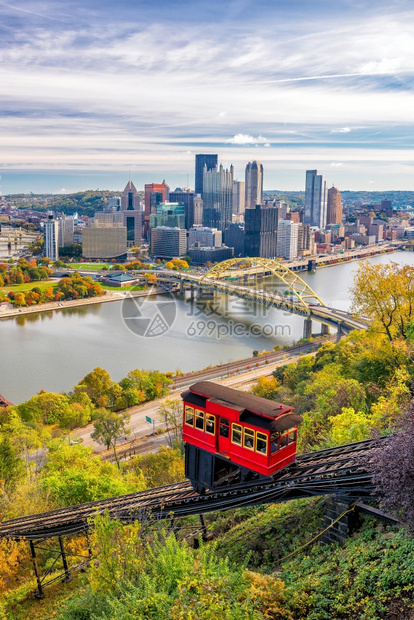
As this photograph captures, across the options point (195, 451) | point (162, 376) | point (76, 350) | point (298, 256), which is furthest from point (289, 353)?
point (298, 256)

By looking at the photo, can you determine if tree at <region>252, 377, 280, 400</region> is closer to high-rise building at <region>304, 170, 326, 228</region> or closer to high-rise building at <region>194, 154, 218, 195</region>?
high-rise building at <region>304, 170, 326, 228</region>

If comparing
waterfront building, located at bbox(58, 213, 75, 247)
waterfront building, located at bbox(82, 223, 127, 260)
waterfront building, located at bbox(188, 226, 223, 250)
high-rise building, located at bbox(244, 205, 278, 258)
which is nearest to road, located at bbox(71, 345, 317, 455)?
high-rise building, located at bbox(244, 205, 278, 258)

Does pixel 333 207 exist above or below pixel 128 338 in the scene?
above

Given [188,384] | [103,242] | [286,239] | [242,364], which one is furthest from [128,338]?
[286,239]

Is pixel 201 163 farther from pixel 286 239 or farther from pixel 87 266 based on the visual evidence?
pixel 87 266

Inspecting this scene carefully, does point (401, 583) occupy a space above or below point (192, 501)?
above

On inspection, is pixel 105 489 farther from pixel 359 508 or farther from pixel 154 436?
pixel 154 436

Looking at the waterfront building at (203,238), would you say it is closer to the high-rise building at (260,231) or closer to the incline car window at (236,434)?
the high-rise building at (260,231)
